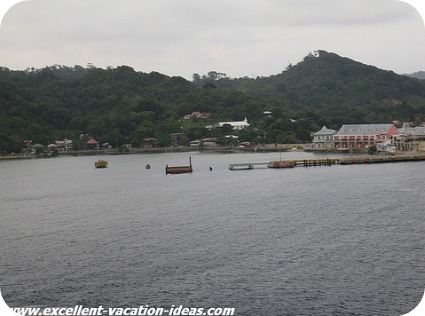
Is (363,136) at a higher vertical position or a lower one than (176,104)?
lower

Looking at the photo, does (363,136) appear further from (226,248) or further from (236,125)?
(226,248)

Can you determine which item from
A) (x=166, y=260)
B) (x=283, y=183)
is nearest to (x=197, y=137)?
(x=283, y=183)

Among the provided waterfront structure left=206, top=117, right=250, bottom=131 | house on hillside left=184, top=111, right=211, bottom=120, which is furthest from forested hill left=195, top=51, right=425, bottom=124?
house on hillside left=184, top=111, right=211, bottom=120

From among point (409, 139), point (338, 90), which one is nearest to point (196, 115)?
point (338, 90)

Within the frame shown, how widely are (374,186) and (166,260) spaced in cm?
1708

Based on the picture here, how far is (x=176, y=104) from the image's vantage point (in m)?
98.7

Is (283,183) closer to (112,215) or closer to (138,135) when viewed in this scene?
(112,215)

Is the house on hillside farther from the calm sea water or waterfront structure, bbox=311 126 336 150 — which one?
the calm sea water

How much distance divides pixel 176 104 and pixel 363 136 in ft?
148

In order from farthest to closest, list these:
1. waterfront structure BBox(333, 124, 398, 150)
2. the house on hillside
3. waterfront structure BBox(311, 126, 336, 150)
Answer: the house on hillside, waterfront structure BBox(311, 126, 336, 150), waterfront structure BBox(333, 124, 398, 150)

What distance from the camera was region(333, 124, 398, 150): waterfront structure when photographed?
198ft

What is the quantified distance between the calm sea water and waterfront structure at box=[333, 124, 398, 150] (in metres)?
30.8

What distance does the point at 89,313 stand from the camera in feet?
38.7

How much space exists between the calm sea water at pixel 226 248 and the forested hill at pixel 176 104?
49480mm
